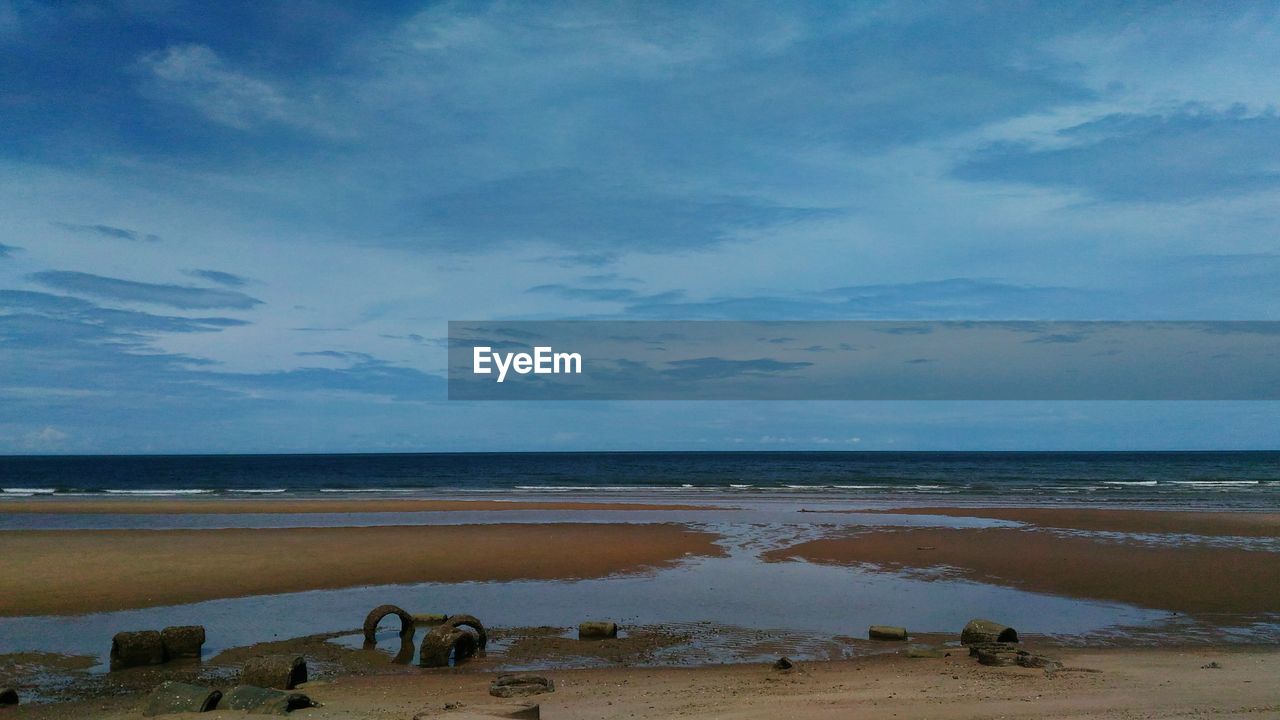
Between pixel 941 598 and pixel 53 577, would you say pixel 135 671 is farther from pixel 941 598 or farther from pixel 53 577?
pixel 941 598

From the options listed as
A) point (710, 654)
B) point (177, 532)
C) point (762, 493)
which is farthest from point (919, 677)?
point (762, 493)

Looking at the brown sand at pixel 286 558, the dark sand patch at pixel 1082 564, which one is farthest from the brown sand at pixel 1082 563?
the brown sand at pixel 286 558

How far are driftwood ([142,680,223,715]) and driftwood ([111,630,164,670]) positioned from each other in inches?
99.8

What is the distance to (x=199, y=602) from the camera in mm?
13969

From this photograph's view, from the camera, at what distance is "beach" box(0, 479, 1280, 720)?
8117mm

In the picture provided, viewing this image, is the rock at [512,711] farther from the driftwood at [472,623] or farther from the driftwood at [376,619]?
the driftwood at [376,619]

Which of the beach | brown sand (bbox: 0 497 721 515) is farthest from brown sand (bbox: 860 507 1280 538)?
brown sand (bbox: 0 497 721 515)

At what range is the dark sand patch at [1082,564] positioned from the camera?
48.2ft

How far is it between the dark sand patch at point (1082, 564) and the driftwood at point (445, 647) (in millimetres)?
10582

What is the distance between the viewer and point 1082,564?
18.4 metres

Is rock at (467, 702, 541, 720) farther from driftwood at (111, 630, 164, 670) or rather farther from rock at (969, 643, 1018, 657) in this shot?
rock at (969, 643, 1018, 657)

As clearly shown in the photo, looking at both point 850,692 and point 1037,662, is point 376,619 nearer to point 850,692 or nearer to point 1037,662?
point 850,692

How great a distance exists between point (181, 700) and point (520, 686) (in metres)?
2.96

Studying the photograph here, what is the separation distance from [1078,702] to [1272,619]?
300 inches
